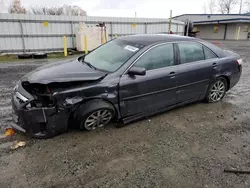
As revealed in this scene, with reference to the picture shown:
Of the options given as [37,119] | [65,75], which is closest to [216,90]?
[65,75]

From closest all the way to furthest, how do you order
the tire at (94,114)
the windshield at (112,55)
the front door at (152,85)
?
the tire at (94,114)
the front door at (152,85)
the windshield at (112,55)

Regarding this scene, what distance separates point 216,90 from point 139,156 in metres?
2.85

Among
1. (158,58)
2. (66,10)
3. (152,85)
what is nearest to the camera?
(152,85)

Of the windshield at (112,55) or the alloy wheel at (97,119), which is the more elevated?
the windshield at (112,55)

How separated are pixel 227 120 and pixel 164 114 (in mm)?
1241

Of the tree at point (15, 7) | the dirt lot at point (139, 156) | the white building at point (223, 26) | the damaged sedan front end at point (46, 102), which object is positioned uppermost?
the tree at point (15, 7)

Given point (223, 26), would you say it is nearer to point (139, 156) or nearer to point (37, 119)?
point (139, 156)

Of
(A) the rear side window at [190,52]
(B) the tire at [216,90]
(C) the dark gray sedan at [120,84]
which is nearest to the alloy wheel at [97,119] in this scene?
(C) the dark gray sedan at [120,84]

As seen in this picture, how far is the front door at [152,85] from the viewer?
3.14m

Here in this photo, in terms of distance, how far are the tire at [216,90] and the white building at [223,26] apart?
101 ft

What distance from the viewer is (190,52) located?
12.7 feet

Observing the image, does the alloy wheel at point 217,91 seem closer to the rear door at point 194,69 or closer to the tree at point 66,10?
the rear door at point 194,69

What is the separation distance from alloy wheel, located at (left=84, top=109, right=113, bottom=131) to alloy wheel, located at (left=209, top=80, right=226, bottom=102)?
2638mm

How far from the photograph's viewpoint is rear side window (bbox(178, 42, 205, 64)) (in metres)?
3.74
